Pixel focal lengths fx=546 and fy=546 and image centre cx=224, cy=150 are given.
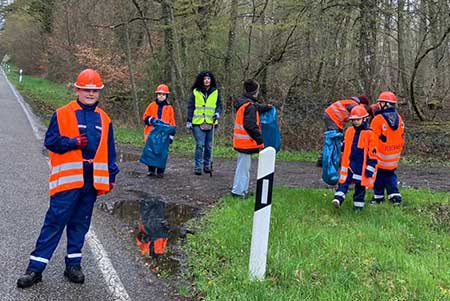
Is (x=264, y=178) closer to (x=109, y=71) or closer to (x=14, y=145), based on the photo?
(x=14, y=145)

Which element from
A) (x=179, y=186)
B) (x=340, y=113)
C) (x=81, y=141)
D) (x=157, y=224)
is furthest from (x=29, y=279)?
(x=340, y=113)

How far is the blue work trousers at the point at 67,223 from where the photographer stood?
501 cm

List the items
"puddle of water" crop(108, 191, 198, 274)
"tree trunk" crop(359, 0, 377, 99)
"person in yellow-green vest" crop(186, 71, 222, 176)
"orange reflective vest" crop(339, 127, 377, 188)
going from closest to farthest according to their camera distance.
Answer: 1. "puddle of water" crop(108, 191, 198, 274)
2. "orange reflective vest" crop(339, 127, 377, 188)
3. "person in yellow-green vest" crop(186, 71, 222, 176)
4. "tree trunk" crop(359, 0, 377, 99)

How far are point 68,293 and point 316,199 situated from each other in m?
4.78

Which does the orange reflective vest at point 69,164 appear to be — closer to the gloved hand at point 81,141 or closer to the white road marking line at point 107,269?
the gloved hand at point 81,141

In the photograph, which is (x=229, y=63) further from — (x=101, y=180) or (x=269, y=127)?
(x=101, y=180)

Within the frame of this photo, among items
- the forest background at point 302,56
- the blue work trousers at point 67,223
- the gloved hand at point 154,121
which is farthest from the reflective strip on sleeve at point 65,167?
the forest background at point 302,56

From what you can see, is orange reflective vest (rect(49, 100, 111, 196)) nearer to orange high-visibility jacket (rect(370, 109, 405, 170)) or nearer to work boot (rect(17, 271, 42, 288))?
work boot (rect(17, 271, 42, 288))

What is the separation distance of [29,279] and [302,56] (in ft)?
48.2

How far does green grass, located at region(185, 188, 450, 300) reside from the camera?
482cm

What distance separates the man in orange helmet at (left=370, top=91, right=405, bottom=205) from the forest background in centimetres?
680

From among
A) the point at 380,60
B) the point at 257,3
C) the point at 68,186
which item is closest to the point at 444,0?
the point at 380,60

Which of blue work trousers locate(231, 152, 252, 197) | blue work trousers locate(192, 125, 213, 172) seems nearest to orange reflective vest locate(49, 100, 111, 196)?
blue work trousers locate(231, 152, 252, 197)

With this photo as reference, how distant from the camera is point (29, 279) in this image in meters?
4.87
